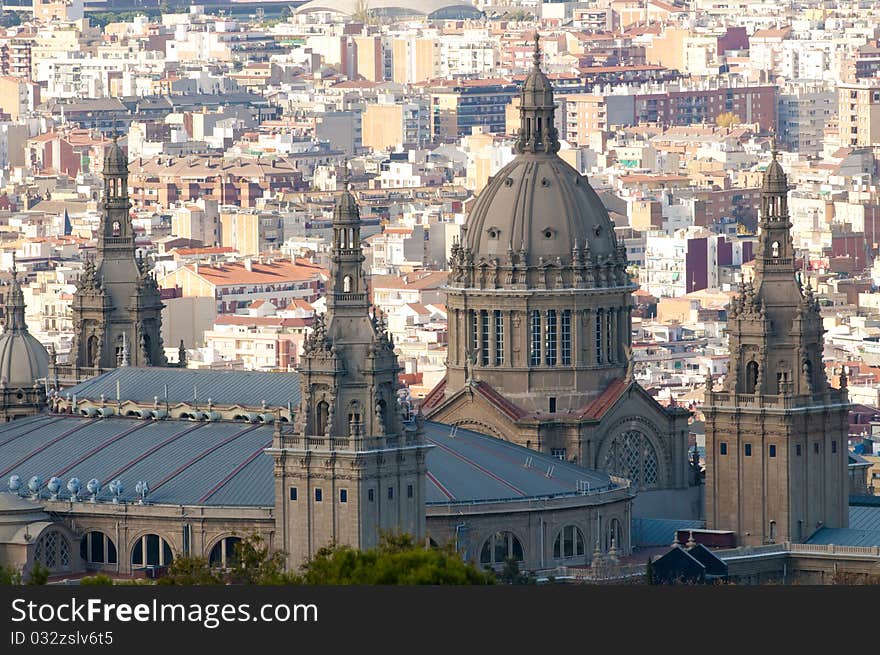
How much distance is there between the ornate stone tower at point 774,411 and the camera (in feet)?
502

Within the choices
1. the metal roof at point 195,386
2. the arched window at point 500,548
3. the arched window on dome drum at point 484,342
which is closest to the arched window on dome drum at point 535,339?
the arched window on dome drum at point 484,342

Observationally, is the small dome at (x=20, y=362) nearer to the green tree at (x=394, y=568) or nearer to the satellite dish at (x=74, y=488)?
the satellite dish at (x=74, y=488)

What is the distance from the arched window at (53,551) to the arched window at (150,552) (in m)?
1.99

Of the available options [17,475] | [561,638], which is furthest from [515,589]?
[17,475]

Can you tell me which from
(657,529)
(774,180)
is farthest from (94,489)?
(774,180)

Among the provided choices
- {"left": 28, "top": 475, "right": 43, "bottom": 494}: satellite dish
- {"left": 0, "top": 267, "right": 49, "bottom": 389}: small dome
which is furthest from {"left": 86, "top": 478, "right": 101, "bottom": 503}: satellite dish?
{"left": 0, "top": 267, "right": 49, "bottom": 389}: small dome

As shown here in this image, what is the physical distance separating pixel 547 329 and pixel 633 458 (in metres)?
4.75

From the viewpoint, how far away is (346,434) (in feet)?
454

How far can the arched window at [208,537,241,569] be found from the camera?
14341 centimetres

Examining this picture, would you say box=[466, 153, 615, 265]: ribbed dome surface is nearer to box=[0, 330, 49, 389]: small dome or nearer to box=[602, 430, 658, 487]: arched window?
box=[602, 430, 658, 487]: arched window

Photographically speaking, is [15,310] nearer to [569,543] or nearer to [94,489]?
[94,489]

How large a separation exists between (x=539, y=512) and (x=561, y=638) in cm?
4264

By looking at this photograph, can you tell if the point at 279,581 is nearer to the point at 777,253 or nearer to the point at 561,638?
the point at 561,638

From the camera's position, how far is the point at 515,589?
358 feet
